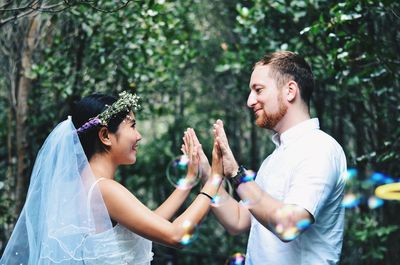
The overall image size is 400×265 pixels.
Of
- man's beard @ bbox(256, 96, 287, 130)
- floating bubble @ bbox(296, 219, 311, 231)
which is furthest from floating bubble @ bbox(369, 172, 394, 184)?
floating bubble @ bbox(296, 219, 311, 231)

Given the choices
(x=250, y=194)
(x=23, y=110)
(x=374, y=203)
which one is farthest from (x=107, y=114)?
(x=374, y=203)

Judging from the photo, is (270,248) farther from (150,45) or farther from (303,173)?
(150,45)

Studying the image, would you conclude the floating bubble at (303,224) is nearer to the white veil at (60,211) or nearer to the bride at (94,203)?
the bride at (94,203)

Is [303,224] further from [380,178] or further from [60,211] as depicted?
[380,178]

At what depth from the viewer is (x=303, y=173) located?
2432 mm

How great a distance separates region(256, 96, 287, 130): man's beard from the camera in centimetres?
279

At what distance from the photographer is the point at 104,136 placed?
3.04 m

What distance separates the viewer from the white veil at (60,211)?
2.82m

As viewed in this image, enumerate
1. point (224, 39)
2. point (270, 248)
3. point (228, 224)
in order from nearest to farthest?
point (270, 248)
point (228, 224)
point (224, 39)

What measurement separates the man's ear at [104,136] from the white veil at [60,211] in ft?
0.44

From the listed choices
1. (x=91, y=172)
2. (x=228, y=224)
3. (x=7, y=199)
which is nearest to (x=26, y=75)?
(x=7, y=199)

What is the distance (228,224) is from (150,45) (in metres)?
3.65

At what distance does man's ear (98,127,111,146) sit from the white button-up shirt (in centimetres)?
98

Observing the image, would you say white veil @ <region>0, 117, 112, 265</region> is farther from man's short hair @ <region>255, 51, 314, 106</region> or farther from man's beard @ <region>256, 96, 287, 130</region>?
man's short hair @ <region>255, 51, 314, 106</region>
